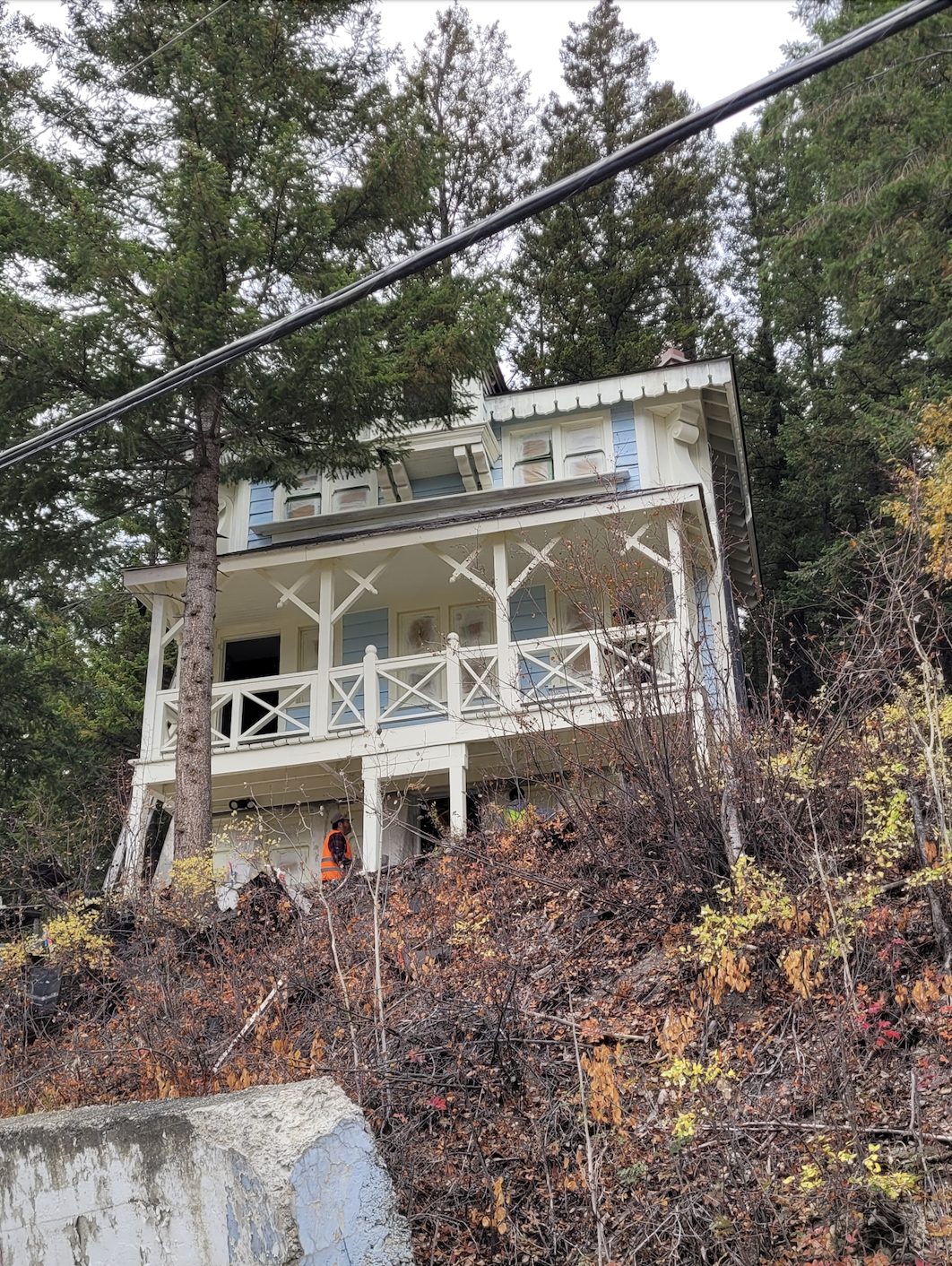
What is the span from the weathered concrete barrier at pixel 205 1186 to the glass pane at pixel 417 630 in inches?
484

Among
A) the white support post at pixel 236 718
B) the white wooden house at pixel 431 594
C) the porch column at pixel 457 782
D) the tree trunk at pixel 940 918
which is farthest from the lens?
the white support post at pixel 236 718

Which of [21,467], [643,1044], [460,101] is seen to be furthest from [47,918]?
[460,101]

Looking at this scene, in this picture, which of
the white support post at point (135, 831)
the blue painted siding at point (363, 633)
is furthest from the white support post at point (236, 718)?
the blue painted siding at point (363, 633)

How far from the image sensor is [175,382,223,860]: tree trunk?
11961mm

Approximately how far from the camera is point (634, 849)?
8.59 meters

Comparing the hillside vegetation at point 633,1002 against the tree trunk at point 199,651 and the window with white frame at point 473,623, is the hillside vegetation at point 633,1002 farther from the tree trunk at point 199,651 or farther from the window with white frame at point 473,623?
the window with white frame at point 473,623

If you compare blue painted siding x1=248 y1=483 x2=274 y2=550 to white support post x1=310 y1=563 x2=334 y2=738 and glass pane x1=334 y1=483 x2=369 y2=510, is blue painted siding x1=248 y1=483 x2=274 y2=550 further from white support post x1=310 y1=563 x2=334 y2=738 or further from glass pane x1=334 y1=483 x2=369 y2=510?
white support post x1=310 y1=563 x2=334 y2=738

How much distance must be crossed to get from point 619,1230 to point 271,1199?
1812 mm

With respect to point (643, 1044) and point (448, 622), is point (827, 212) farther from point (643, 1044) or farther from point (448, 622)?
point (643, 1044)

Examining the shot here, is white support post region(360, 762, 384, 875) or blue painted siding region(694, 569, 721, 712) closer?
blue painted siding region(694, 569, 721, 712)

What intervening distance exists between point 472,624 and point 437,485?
2.39 metres

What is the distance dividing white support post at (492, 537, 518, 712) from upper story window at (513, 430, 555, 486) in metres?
3.09

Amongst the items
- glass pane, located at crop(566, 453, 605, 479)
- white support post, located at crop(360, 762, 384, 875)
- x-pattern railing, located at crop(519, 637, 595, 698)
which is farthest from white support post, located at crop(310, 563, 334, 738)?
glass pane, located at crop(566, 453, 605, 479)

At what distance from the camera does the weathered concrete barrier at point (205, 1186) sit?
14.6 ft
